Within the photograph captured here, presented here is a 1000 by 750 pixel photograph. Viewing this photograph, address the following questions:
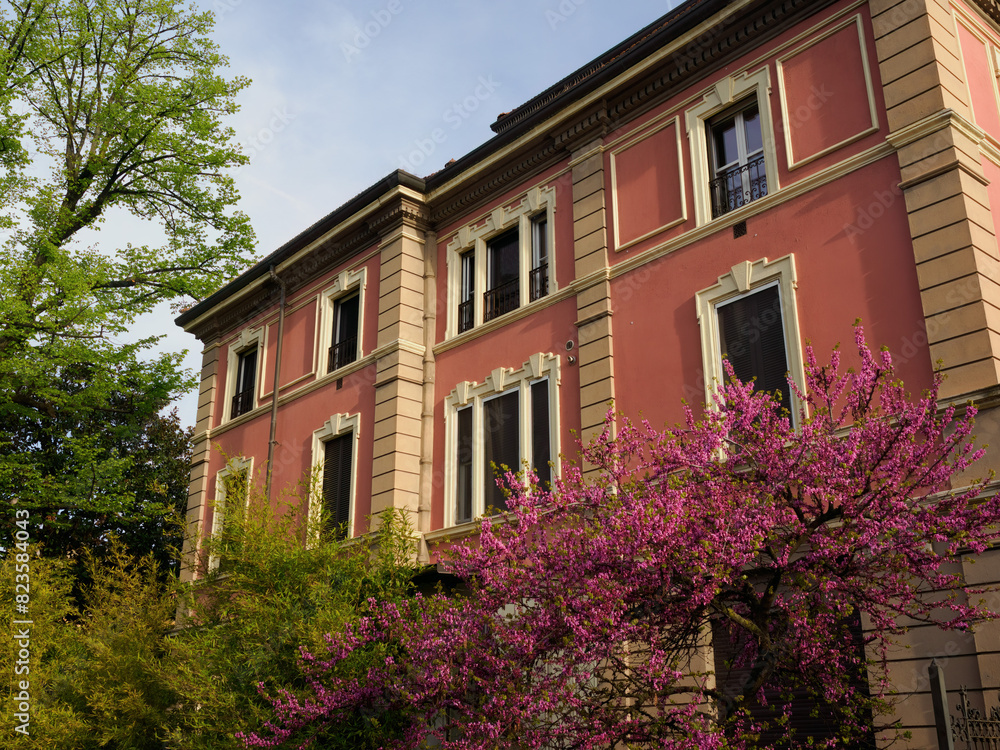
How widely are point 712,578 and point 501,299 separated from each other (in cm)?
999

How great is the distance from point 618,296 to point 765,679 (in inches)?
304

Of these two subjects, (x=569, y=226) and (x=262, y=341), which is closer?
(x=569, y=226)

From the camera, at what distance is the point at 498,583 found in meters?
9.79

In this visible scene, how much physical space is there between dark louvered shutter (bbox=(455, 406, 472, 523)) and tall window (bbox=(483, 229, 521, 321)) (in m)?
1.99

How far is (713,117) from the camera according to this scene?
49.6 ft

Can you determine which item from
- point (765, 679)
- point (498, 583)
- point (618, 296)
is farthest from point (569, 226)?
point (765, 679)

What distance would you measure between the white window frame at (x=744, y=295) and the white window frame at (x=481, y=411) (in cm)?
300

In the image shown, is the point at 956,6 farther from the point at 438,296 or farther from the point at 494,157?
the point at 438,296

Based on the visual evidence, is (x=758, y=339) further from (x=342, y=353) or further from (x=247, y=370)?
(x=247, y=370)

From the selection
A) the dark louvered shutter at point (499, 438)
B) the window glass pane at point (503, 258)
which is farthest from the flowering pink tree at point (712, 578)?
the window glass pane at point (503, 258)

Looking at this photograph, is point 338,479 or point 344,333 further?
point 344,333

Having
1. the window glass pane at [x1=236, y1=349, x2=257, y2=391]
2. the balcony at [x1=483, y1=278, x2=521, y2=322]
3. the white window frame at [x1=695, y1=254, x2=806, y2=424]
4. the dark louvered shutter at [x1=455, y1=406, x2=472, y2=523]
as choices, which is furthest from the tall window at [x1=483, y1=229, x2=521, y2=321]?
the window glass pane at [x1=236, y1=349, x2=257, y2=391]

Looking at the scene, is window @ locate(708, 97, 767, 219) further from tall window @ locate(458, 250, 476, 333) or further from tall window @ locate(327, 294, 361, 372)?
tall window @ locate(327, 294, 361, 372)

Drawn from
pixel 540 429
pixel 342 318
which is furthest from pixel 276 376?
pixel 540 429
